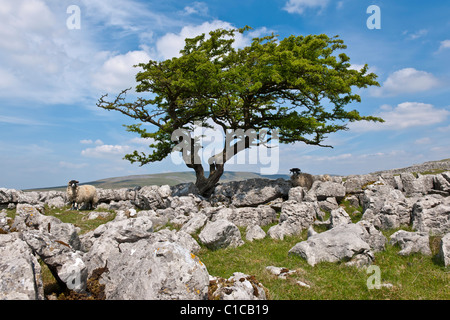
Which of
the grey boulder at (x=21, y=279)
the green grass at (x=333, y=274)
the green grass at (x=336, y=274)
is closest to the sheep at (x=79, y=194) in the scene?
the green grass at (x=333, y=274)

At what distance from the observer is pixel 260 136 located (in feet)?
110

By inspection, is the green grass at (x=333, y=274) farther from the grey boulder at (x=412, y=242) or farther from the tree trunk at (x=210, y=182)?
the tree trunk at (x=210, y=182)

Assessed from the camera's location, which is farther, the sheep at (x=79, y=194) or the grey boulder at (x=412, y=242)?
the sheep at (x=79, y=194)

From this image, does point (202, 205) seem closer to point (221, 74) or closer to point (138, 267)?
point (221, 74)

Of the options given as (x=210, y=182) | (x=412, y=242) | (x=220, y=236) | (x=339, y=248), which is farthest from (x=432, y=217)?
(x=210, y=182)

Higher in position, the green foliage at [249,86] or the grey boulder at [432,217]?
the green foliage at [249,86]

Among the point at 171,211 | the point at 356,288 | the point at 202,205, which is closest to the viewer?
the point at 356,288

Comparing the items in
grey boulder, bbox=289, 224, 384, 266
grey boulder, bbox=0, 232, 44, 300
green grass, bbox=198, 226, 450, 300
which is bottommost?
green grass, bbox=198, 226, 450, 300

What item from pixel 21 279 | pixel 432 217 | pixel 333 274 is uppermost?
pixel 21 279

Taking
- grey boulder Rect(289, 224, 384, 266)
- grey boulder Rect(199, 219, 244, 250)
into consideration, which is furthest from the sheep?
grey boulder Rect(289, 224, 384, 266)

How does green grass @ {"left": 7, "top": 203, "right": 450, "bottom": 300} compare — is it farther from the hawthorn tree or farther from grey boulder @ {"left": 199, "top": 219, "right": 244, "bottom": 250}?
the hawthorn tree

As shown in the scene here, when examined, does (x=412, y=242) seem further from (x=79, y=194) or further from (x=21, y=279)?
(x=79, y=194)
